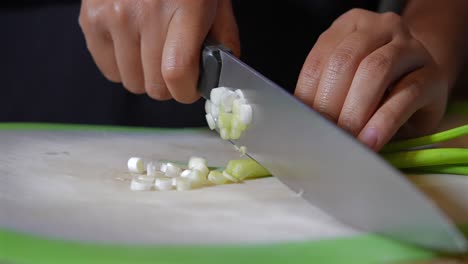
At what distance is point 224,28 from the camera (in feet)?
3.91

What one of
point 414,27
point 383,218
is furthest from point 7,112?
point 383,218

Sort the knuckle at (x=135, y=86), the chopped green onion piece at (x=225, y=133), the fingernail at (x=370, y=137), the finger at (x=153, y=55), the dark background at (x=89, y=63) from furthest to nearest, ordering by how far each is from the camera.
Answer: the dark background at (x=89, y=63) < the knuckle at (x=135, y=86) < the finger at (x=153, y=55) < the chopped green onion piece at (x=225, y=133) < the fingernail at (x=370, y=137)

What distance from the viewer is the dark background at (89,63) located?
1.64 m

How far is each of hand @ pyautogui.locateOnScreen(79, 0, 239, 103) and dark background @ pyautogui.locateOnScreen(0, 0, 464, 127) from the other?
0.37 metres

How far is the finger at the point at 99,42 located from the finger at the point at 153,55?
4.6 inches

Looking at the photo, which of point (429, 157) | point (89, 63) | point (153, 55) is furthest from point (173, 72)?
point (89, 63)

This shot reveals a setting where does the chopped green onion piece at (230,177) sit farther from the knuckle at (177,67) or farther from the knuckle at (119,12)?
the knuckle at (119,12)

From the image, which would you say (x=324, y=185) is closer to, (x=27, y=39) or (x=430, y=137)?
(x=430, y=137)

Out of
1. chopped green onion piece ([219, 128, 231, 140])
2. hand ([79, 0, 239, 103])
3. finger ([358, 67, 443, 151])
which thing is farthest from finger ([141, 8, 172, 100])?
finger ([358, 67, 443, 151])

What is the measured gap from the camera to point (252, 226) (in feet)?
2.54

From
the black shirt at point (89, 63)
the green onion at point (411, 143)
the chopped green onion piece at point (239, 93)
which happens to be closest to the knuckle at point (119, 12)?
the chopped green onion piece at point (239, 93)

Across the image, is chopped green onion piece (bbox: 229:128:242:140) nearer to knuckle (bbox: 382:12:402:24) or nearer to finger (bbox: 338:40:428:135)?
finger (bbox: 338:40:428:135)

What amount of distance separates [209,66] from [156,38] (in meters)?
0.17

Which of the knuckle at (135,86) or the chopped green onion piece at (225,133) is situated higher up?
the knuckle at (135,86)
